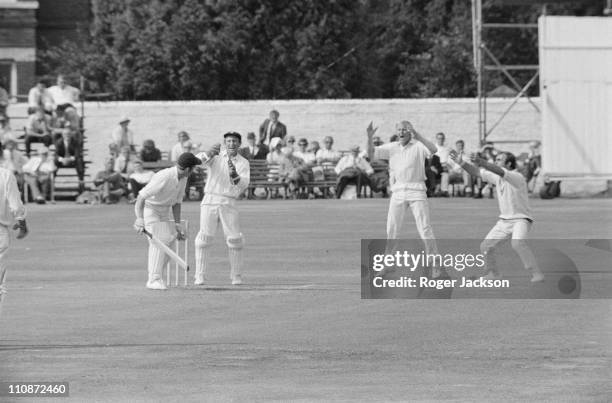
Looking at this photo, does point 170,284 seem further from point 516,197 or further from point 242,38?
point 242,38

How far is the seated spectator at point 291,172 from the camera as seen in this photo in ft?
114

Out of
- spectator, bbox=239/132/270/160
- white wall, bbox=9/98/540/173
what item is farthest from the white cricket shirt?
white wall, bbox=9/98/540/173

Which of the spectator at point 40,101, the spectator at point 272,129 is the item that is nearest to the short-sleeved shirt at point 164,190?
the spectator at point 272,129

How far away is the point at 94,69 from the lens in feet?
159

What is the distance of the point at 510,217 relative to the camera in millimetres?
18688

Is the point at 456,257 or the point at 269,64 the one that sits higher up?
the point at 269,64

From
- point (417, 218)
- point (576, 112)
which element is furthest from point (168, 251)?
point (576, 112)

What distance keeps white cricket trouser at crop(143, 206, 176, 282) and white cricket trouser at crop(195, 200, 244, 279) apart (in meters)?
0.36

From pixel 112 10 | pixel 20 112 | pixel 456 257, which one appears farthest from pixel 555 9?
pixel 456 257

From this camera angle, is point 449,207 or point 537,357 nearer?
point 537,357

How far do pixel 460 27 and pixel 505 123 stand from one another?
13680 millimetres

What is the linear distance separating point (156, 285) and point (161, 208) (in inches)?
34.5

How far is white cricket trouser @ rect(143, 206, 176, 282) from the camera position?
18094 millimetres

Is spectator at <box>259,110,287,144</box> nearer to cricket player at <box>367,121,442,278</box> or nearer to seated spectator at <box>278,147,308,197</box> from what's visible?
seated spectator at <box>278,147,308,197</box>
